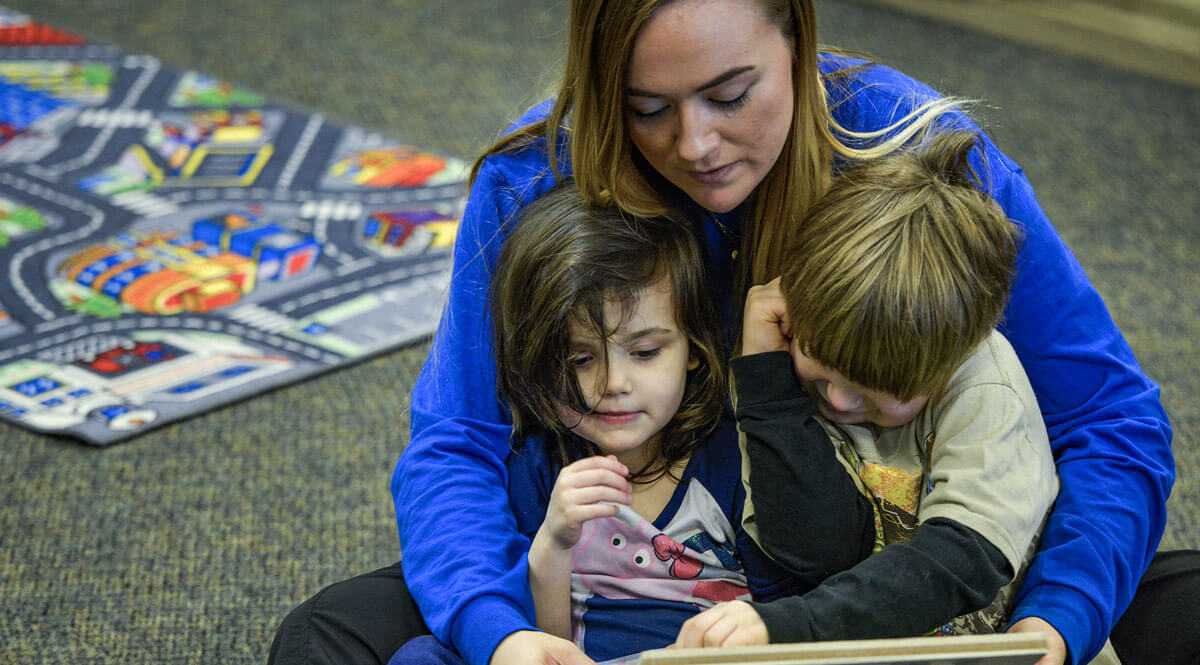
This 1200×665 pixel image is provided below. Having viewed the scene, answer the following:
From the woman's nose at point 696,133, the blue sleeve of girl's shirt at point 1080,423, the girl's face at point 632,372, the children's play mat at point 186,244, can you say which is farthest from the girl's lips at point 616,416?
the children's play mat at point 186,244

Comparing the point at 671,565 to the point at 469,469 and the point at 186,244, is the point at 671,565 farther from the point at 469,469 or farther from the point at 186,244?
the point at 186,244

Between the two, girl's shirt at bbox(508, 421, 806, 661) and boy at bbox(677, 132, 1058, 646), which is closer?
boy at bbox(677, 132, 1058, 646)

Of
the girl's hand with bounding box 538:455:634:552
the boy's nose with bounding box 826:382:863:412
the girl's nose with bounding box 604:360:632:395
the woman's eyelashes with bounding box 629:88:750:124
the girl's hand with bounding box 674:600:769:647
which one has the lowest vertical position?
the girl's hand with bounding box 674:600:769:647

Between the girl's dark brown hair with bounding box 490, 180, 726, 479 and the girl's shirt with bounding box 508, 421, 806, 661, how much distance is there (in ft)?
0.12

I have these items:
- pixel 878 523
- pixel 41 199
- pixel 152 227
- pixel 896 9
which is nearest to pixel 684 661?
pixel 878 523

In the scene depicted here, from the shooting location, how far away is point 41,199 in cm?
227

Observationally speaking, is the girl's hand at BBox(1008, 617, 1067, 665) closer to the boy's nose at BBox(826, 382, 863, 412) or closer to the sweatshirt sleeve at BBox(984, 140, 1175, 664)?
the sweatshirt sleeve at BBox(984, 140, 1175, 664)

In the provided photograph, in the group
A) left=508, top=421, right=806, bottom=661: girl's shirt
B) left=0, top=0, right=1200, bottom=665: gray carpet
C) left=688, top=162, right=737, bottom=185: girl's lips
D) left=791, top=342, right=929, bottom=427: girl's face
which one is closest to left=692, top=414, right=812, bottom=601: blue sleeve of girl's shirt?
left=508, top=421, right=806, bottom=661: girl's shirt

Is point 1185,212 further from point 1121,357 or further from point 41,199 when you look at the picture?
point 41,199

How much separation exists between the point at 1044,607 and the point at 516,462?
0.44m

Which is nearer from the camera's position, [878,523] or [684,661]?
[684,661]

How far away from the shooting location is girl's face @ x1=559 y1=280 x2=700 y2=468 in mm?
999

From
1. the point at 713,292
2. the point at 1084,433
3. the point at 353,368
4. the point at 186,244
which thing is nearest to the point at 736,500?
Answer: the point at 713,292

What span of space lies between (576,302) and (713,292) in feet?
0.46
